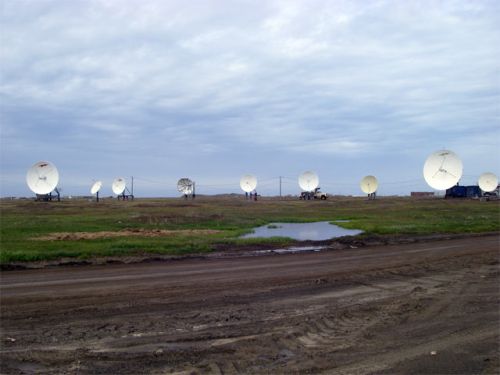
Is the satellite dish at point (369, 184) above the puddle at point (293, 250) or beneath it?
above

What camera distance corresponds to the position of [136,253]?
2352 centimetres

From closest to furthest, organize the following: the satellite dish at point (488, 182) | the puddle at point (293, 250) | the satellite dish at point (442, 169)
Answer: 1. the puddle at point (293, 250)
2. the satellite dish at point (442, 169)
3. the satellite dish at point (488, 182)

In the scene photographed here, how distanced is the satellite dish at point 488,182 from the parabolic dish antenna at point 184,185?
55.9 metres

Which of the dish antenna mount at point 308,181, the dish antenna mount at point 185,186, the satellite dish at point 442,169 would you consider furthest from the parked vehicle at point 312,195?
the satellite dish at point 442,169

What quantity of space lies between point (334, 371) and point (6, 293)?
10510 mm

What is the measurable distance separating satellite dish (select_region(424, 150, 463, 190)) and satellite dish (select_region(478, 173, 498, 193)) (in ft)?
80.6

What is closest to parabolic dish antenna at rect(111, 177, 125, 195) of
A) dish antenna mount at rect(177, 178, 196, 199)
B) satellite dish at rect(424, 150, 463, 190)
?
dish antenna mount at rect(177, 178, 196, 199)

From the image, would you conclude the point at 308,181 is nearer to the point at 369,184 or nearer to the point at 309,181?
the point at 309,181

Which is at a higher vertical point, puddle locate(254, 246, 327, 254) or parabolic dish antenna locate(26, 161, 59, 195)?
parabolic dish antenna locate(26, 161, 59, 195)

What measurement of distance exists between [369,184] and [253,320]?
295 feet

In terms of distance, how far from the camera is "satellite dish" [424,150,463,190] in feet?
231

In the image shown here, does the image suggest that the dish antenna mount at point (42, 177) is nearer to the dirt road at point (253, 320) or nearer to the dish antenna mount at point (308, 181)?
the dish antenna mount at point (308, 181)

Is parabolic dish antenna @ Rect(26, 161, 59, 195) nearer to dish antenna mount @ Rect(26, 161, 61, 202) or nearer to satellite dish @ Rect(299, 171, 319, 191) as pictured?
dish antenna mount @ Rect(26, 161, 61, 202)

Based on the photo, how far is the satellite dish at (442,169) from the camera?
70.3 metres
